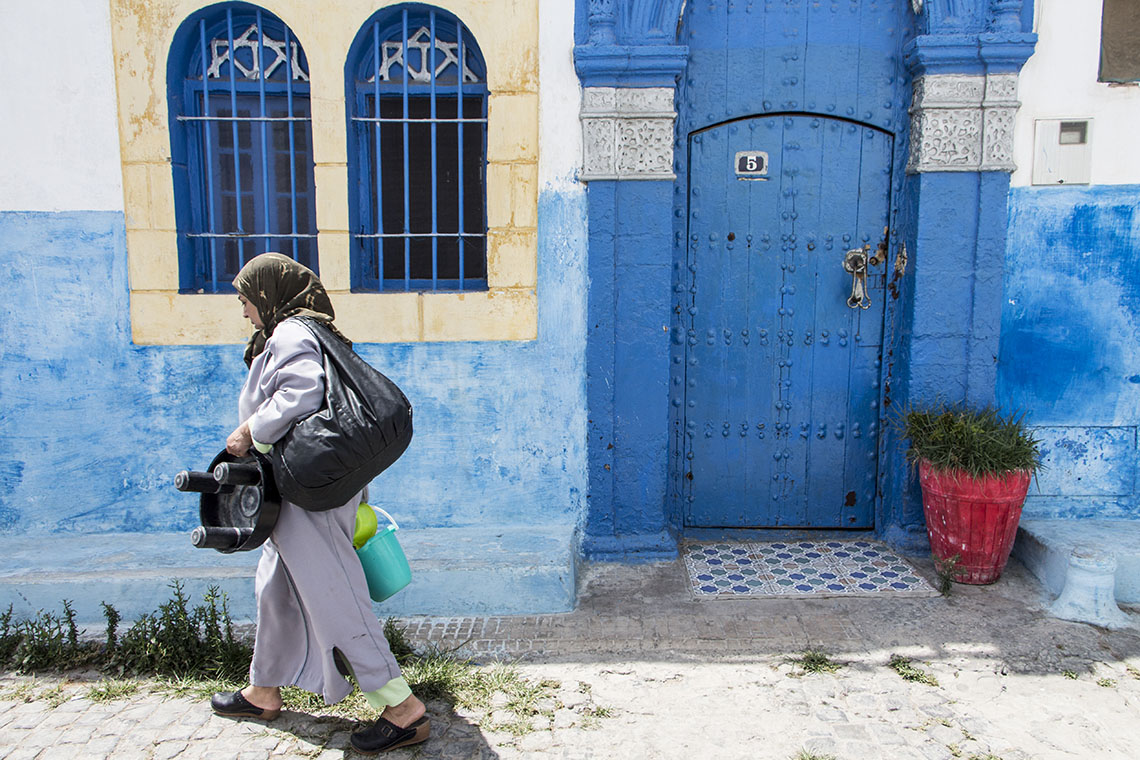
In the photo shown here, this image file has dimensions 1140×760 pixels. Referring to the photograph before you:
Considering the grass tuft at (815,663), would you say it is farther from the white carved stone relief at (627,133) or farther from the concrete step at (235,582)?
the white carved stone relief at (627,133)

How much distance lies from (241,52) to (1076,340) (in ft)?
15.3

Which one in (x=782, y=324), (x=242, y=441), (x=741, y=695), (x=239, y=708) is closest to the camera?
(x=242, y=441)

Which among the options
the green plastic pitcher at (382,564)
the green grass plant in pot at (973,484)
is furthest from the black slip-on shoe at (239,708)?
the green grass plant in pot at (973,484)

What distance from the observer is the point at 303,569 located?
108 inches

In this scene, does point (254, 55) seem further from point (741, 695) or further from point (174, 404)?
point (741, 695)

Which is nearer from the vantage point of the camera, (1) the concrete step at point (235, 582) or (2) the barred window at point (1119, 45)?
(1) the concrete step at point (235, 582)

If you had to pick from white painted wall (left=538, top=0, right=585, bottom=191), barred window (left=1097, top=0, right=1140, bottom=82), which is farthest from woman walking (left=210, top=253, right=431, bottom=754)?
barred window (left=1097, top=0, right=1140, bottom=82)

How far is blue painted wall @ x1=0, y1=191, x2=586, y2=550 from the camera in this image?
4.30 m

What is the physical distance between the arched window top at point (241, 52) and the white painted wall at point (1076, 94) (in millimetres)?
3732

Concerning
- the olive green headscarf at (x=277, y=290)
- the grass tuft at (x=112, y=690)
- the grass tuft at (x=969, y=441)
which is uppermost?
the olive green headscarf at (x=277, y=290)

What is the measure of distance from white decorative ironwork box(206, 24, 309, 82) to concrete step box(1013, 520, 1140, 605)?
14.7 feet

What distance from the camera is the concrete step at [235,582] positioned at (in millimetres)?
3816

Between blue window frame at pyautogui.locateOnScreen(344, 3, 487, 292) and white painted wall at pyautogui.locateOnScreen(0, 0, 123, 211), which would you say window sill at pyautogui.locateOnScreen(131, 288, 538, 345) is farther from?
Answer: white painted wall at pyautogui.locateOnScreen(0, 0, 123, 211)

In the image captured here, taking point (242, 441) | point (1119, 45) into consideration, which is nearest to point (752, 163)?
point (1119, 45)
